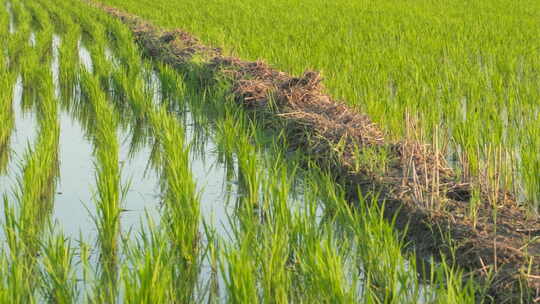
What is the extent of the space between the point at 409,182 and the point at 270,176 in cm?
62

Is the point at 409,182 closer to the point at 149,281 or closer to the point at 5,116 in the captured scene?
the point at 149,281

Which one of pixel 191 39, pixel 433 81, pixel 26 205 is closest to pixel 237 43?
pixel 191 39

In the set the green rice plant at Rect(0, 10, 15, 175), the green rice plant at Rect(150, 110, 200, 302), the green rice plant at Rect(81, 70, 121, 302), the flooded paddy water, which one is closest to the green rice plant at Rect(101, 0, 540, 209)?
the flooded paddy water

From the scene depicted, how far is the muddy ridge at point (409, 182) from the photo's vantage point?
85.1 inches

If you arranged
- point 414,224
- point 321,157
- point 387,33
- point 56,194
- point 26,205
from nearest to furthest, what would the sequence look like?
point 26,205
point 414,224
point 56,194
point 321,157
point 387,33

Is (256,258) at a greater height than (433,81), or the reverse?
(433,81)

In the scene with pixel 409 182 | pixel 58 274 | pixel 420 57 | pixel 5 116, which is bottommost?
pixel 58 274

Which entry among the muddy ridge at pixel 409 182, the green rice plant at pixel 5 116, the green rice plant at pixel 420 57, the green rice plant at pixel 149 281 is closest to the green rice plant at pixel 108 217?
the green rice plant at pixel 149 281

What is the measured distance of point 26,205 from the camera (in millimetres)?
2318

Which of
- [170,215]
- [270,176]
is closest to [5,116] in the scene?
[170,215]

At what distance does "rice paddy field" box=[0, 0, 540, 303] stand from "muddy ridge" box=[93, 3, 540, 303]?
10 mm

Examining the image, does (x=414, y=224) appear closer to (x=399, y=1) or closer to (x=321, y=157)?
(x=321, y=157)

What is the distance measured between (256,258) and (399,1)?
12.2 meters

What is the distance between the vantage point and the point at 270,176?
119 inches
